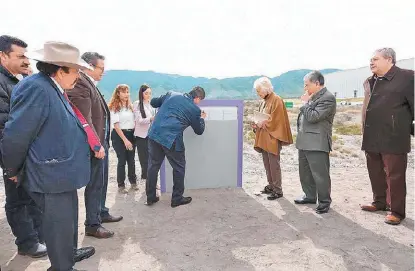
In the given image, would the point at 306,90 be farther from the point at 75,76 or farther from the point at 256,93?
the point at 75,76

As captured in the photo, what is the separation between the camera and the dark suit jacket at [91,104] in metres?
3.24

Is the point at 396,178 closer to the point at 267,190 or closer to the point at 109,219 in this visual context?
the point at 267,190

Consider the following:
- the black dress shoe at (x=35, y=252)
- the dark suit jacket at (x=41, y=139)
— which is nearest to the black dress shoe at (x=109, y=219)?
the black dress shoe at (x=35, y=252)

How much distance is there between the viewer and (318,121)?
4.32m

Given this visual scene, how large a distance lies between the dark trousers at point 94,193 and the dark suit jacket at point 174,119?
3.65ft

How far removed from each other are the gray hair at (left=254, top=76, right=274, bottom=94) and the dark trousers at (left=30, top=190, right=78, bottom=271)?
128 inches

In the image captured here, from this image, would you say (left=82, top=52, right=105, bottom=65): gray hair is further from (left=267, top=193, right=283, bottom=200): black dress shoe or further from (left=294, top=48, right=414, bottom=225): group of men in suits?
(left=267, top=193, right=283, bottom=200): black dress shoe

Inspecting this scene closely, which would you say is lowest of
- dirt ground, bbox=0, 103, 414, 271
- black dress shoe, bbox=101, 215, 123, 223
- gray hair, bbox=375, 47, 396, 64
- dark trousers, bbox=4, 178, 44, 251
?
dirt ground, bbox=0, 103, 414, 271

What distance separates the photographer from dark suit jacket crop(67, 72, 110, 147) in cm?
324

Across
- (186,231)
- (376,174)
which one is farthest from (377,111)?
(186,231)

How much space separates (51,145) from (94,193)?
140cm

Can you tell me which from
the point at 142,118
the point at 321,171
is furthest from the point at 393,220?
the point at 142,118

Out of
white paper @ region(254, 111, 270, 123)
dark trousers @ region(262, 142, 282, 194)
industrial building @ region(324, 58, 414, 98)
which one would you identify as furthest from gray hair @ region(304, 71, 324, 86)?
industrial building @ region(324, 58, 414, 98)

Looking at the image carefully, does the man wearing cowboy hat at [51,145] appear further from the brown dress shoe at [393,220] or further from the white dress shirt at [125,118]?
the brown dress shoe at [393,220]
